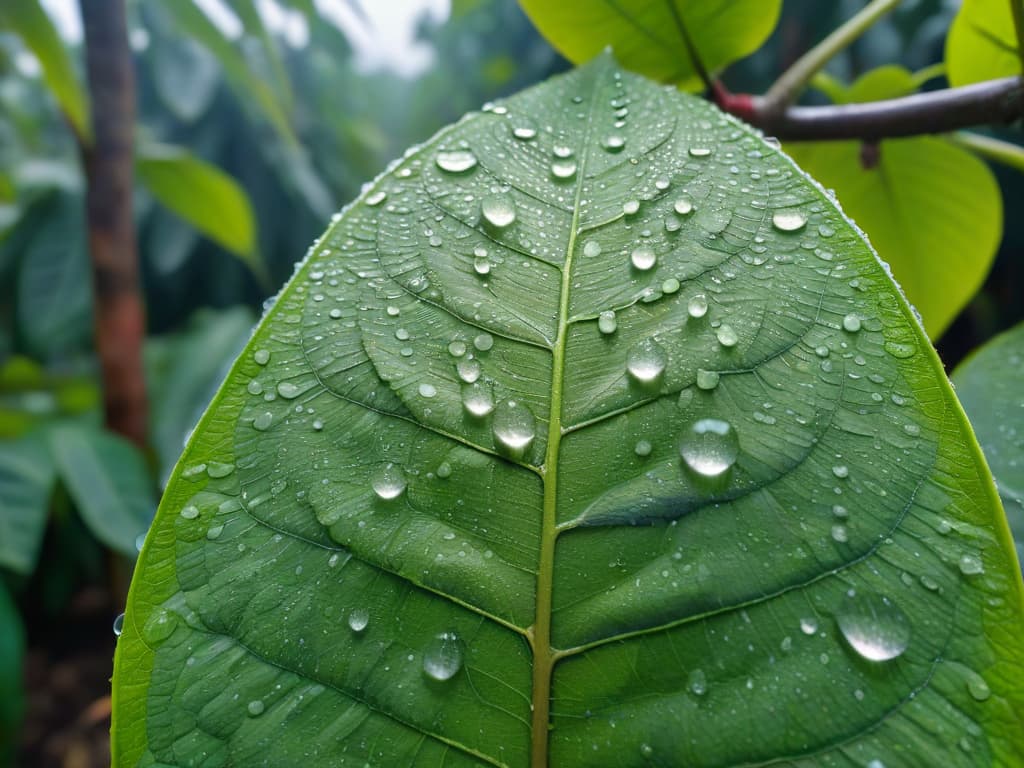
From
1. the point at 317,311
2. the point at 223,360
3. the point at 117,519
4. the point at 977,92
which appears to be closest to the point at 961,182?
the point at 977,92

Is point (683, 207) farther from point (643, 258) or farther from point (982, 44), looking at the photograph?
point (982, 44)

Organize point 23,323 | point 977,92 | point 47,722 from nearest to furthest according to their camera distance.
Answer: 1. point 977,92
2. point 47,722
3. point 23,323

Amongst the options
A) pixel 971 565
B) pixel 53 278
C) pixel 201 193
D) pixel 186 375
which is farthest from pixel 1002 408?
pixel 53 278

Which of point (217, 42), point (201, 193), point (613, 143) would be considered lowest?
point (613, 143)

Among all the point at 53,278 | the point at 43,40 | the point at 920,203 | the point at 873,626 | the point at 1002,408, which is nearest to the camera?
the point at 873,626

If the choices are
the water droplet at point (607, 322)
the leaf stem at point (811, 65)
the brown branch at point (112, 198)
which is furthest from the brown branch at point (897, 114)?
the brown branch at point (112, 198)

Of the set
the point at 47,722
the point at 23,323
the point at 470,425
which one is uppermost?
the point at 23,323

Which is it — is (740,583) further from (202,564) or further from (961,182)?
(961,182)
